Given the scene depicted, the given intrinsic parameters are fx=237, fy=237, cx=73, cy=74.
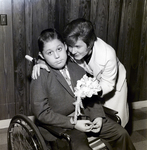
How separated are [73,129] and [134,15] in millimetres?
2127

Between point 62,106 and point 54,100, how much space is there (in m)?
0.09

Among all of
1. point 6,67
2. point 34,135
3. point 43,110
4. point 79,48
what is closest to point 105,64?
point 79,48

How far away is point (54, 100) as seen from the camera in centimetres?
190

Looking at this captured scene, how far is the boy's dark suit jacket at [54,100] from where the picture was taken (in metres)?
1.81

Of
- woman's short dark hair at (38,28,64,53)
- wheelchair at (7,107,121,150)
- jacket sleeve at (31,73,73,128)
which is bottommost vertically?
wheelchair at (7,107,121,150)

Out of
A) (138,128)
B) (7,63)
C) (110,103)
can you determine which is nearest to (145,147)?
(138,128)

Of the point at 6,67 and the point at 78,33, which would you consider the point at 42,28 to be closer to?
the point at 6,67

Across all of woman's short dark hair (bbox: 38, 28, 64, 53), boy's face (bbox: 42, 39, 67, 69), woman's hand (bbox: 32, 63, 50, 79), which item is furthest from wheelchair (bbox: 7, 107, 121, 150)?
woman's short dark hair (bbox: 38, 28, 64, 53)

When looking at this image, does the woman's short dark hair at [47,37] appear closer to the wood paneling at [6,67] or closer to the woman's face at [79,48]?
the woman's face at [79,48]

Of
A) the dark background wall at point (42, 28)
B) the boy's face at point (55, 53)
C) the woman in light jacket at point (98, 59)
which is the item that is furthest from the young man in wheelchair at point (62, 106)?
the dark background wall at point (42, 28)

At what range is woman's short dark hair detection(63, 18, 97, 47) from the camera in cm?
185

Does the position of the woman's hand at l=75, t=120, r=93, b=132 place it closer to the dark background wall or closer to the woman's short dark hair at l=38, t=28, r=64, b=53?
the woman's short dark hair at l=38, t=28, r=64, b=53

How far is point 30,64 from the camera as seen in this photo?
2.97 meters

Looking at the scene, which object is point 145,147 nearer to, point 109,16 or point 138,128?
point 138,128
